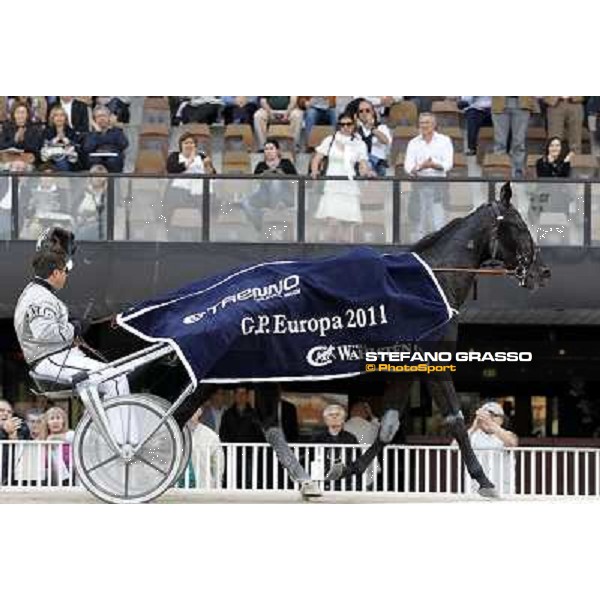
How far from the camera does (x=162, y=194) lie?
60.5 ft

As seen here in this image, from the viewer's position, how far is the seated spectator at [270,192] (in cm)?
1833

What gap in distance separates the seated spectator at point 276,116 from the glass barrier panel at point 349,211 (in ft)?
6.40

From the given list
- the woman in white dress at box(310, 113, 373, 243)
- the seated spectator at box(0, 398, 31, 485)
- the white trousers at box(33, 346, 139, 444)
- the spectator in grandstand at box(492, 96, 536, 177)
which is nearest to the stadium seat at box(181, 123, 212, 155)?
the woman in white dress at box(310, 113, 373, 243)

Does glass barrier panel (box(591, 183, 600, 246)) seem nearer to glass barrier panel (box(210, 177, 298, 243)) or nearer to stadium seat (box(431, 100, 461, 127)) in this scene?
stadium seat (box(431, 100, 461, 127))

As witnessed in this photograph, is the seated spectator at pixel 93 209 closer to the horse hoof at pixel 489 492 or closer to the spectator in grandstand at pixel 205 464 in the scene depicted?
the spectator in grandstand at pixel 205 464

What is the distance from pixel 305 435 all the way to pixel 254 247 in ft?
7.25

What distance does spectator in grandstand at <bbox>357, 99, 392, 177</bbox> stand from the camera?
18.9m

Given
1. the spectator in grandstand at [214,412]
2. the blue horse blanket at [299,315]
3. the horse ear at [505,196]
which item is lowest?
the spectator in grandstand at [214,412]

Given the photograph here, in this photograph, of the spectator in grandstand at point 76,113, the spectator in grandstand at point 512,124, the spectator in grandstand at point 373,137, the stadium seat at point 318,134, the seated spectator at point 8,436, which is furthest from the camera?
the stadium seat at point 318,134

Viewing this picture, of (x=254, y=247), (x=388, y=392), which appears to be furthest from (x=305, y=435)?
(x=388, y=392)

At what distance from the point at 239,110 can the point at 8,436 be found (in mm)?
5633

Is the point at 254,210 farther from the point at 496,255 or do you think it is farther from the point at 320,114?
the point at 496,255

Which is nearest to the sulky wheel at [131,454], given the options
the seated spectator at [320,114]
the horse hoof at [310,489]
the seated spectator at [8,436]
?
the horse hoof at [310,489]

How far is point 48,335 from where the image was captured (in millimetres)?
12016
